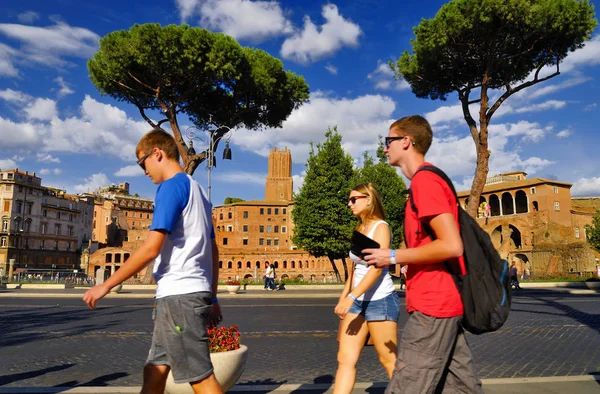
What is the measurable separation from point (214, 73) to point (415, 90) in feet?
37.2

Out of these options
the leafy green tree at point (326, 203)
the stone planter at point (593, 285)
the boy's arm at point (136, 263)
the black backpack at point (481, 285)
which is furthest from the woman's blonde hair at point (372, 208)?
the leafy green tree at point (326, 203)

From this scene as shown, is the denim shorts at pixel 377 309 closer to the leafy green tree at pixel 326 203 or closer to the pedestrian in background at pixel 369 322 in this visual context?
the pedestrian in background at pixel 369 322

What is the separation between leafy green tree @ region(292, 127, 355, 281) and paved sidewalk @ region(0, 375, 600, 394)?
28624 mm

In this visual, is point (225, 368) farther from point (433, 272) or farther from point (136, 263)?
point (433, 272)

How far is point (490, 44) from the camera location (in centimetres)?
2325

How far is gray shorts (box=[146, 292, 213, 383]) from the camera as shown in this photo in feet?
9.05

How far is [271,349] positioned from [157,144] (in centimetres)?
520

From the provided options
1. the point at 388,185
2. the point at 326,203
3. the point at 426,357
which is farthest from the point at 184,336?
the point at 388,185

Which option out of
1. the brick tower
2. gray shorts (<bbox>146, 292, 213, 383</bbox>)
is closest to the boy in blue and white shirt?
gray shorts (<bbox>146, 292, 213, 383</bbox>)

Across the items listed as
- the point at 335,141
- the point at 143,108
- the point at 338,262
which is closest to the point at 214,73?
the point at 143,108

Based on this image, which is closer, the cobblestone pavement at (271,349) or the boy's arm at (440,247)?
the boy's arm at (440,247)

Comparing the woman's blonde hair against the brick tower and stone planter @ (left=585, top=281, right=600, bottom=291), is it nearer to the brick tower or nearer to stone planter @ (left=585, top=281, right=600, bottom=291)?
stone planter @ (left=585, top=281, right=600, bottom=291)

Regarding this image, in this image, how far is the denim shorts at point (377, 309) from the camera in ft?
12.4

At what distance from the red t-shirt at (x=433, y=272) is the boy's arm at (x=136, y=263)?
4.40 feet
